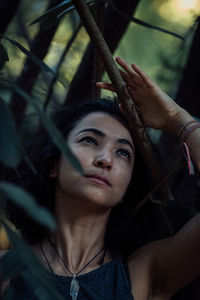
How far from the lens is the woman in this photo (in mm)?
1381

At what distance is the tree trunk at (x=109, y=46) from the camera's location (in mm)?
1751

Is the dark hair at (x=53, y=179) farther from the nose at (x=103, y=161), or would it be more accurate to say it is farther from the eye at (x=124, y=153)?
the nose at (x=103, y=161)

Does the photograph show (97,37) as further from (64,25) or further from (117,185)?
(64,25)

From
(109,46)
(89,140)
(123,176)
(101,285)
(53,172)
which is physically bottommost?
(101,285)

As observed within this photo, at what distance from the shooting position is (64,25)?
2746 millimetres

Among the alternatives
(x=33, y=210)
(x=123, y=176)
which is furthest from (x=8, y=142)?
(x=123, y=176)

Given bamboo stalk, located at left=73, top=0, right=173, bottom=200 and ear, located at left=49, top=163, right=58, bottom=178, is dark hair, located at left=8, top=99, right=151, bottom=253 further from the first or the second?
bamboo stalk, located at left=73, top=0, right=173, bottom=200

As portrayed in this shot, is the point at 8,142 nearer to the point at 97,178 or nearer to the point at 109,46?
the point at 97,178

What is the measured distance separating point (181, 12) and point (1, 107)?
2.24 m

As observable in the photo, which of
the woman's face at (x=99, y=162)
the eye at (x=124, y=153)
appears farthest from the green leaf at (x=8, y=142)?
the eye at (x=124, y=153)

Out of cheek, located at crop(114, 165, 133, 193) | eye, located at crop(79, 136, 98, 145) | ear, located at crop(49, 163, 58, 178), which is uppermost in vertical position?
eye, located at crop(79, 136, 98, 145)

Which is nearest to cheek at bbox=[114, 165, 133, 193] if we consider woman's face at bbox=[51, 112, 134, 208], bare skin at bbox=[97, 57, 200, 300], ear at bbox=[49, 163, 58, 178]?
woman's face at bbox=[51, 112, 134, 208]

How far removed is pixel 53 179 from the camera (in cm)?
179

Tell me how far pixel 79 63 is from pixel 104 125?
568 millimetres
